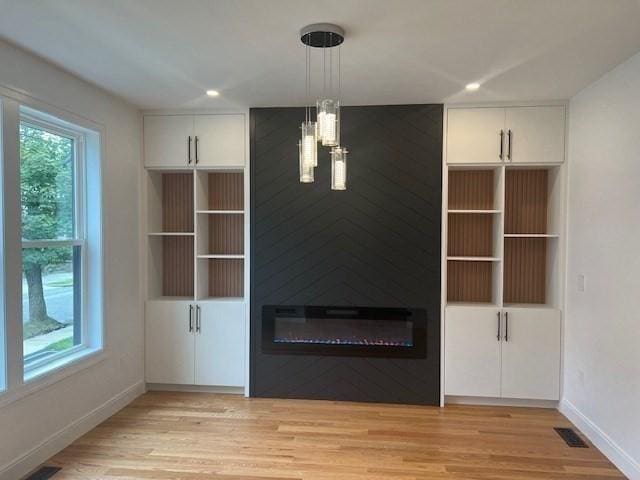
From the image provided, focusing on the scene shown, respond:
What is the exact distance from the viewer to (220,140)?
3.75 meters

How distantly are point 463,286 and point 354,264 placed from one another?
1148mm

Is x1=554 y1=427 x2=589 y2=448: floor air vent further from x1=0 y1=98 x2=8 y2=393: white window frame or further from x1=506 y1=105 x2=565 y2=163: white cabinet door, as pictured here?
x1=0 y1=98 x2=8 y2=393: white window frame

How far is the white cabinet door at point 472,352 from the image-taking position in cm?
353

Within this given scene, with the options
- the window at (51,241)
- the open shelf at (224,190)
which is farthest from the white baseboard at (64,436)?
the open shelf at (224,190)

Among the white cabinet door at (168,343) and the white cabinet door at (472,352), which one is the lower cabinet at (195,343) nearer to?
the white cabinet door at (168,343)

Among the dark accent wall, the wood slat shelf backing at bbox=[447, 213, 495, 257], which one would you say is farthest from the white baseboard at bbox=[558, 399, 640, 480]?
the wood slat shelf backing at bbox=[447, 213, 495, 257]

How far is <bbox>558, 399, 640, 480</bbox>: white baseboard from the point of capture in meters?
2.50

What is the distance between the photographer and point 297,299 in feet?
12.1

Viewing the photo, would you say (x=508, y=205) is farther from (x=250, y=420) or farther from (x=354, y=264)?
(x=250, y=420)

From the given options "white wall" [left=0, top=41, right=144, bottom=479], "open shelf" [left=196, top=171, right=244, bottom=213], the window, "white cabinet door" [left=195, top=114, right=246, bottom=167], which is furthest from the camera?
"open shelf" [left=196, top=171, right=244, bottom=213]

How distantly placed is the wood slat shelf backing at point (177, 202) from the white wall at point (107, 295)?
0.41 meters

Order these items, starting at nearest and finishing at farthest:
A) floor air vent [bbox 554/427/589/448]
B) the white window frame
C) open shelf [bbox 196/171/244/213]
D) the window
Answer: the white window frame
the window
floor air vent [bbox 554/427/589/448]
open shelf [bbox 196/171/244/213]

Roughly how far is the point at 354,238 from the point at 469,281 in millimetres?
1252

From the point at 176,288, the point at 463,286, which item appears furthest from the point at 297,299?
the point at 463,286
